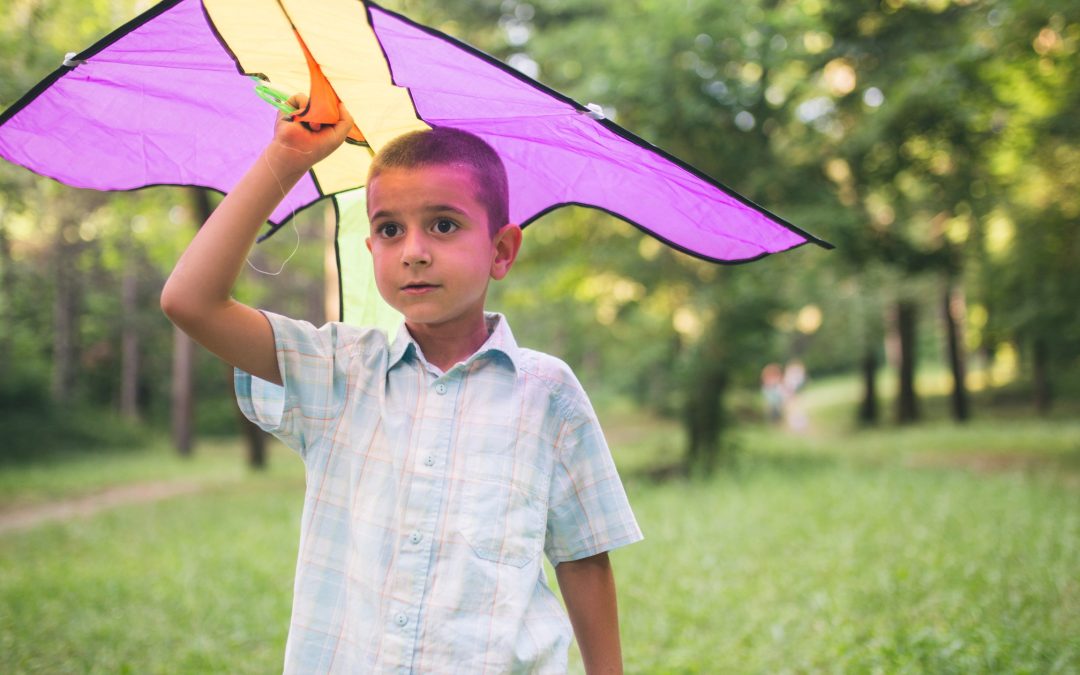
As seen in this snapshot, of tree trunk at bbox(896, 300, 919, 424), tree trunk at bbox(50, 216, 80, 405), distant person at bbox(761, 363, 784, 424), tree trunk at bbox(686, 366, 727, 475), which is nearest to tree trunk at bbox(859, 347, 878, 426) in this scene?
tree trunk at bbox(896, 300, 919, 424)

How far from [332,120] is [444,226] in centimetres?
29

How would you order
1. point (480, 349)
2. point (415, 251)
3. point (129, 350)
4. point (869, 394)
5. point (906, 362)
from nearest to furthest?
point (415, 251), point (480, 349), point (906, 362), point (869, 394), point (129, 350)

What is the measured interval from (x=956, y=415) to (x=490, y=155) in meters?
21.9

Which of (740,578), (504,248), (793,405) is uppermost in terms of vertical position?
(504,248)

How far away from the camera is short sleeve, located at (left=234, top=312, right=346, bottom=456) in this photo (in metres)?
1.66

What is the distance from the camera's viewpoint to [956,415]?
21.0m

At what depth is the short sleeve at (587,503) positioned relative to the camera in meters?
1.79

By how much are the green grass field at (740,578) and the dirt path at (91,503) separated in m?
0.66

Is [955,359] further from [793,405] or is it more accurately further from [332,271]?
[332,271]

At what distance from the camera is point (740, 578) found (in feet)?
20.1

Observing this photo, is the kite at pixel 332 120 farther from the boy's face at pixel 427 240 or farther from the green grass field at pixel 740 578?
the green grass field at pixel 740 578

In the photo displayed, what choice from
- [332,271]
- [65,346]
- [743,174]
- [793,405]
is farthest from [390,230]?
[793,405]

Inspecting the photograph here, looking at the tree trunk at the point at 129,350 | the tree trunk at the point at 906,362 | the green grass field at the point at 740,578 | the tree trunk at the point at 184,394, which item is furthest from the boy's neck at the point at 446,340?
the tree trunk at the point at 129,350

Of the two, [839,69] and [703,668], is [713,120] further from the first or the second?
[703,668]
